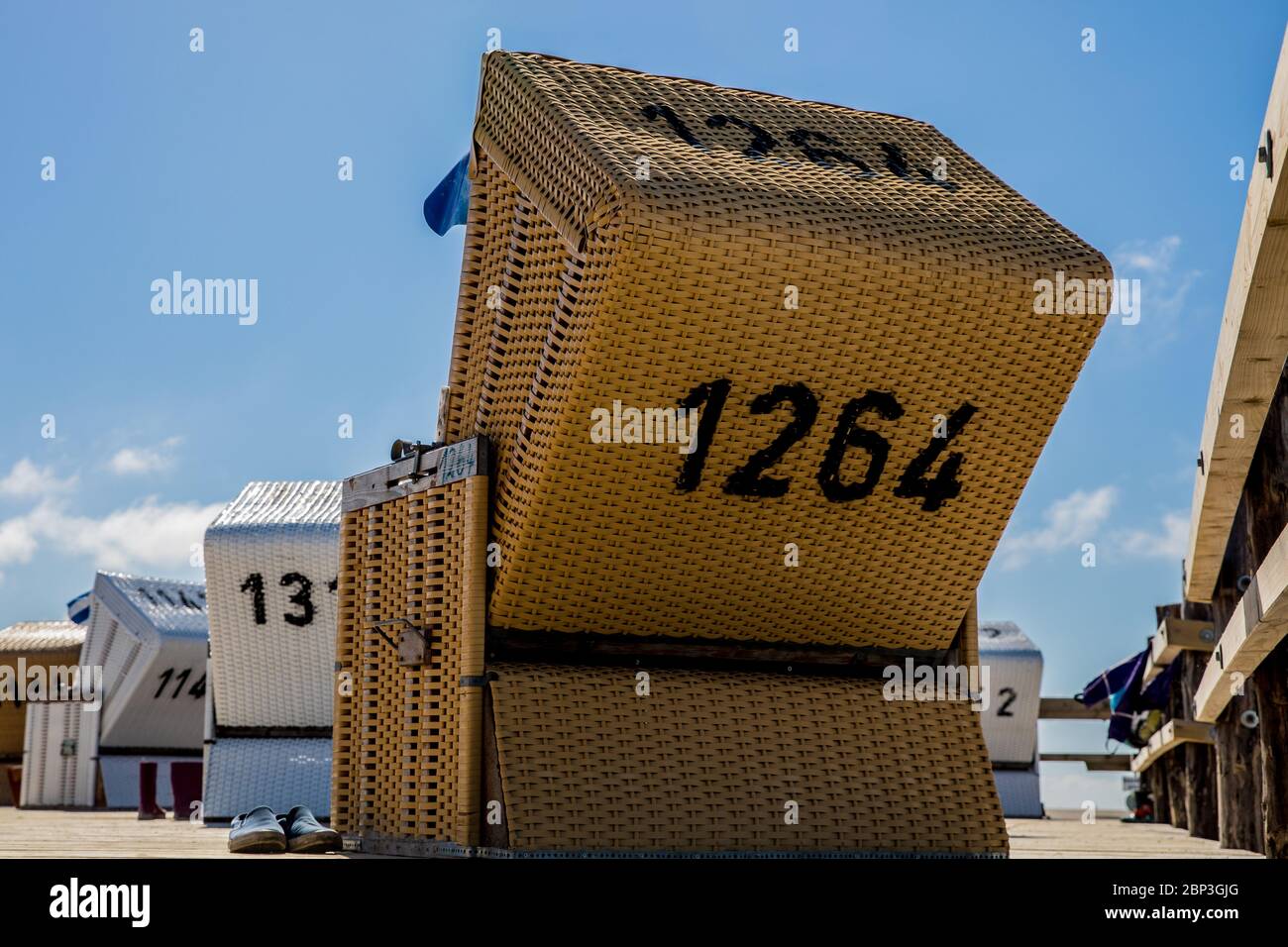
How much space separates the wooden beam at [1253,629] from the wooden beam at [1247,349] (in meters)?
0.46

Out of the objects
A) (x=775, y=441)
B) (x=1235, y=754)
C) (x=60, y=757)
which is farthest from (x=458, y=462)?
(x=60, y=757)

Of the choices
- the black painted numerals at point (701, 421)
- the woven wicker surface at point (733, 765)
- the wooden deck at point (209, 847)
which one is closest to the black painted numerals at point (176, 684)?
the wooden deck at point (209, 847)

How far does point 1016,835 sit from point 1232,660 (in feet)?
11.0

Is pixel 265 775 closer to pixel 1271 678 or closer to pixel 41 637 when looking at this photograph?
pixel 1271 678

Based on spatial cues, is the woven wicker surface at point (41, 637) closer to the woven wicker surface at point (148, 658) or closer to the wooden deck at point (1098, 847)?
the woven wicker surface at point (148, 658)

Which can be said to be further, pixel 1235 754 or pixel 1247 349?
pixel 1235 754

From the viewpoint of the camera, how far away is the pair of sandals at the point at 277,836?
4977mm

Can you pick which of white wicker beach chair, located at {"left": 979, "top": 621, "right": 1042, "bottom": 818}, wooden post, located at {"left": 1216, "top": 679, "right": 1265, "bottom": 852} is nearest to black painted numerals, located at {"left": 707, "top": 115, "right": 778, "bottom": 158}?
wooden post, located at {"left": 1216, "top": 679, "right": 1265, "bottom": 852}

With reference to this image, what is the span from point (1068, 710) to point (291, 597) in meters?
9.16

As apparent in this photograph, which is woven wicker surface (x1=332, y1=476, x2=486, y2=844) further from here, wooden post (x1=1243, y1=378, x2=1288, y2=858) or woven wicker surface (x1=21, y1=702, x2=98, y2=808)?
woven wicker surface (x1=21, y1=702, x2=98, y2=808)

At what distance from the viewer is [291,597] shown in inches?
404

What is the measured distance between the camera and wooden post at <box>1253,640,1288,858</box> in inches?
229

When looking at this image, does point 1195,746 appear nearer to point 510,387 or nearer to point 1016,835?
point 1016,835

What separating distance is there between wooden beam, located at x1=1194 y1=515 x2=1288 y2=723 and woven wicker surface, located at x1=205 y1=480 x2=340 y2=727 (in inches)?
235
